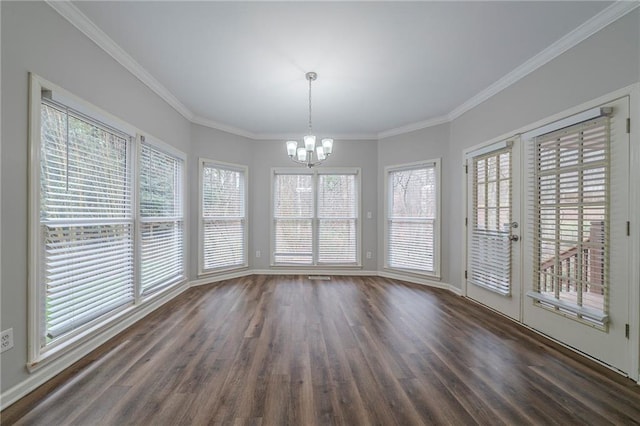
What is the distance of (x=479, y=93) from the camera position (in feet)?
11.0

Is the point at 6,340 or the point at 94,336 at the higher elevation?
the point at 6,340

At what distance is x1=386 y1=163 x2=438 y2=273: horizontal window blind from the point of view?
4410 millimetres

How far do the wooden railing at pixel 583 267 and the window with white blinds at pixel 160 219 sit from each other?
4.31 metres

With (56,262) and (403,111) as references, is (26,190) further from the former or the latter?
(403,111)

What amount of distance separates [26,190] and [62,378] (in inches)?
53.4

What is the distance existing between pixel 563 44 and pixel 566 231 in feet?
5.53

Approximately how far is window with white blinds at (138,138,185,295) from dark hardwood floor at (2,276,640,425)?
1.96 ft

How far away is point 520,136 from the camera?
2869 millimetres

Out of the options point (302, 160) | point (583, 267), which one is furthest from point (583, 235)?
point (302, 160)

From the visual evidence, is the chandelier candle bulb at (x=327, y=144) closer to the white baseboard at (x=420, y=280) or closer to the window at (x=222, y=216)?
the window at (x=222, y=216)

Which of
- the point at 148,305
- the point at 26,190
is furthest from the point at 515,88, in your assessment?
the point at 148,305

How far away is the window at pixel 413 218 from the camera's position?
4.37 metres

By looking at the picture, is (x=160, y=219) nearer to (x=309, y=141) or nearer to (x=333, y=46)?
(x=309, y=141)

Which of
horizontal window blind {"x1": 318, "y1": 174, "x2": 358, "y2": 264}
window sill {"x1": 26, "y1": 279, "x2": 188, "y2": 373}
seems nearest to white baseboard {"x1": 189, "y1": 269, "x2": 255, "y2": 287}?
window sill {"x1": 26, "y1": 279, "x2": 188, "y2": 373}
